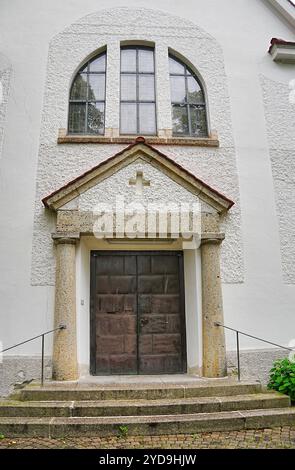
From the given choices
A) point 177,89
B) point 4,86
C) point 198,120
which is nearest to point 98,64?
point 177,89

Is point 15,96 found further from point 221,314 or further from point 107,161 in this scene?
point 221,314

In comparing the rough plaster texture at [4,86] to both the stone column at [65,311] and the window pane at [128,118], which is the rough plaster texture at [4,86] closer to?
the window pane at [128,118]

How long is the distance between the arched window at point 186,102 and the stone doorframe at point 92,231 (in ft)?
4.44

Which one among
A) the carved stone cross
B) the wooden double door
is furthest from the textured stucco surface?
the wooden double door

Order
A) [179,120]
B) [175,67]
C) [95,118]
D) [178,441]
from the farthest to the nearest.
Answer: [175,67], [179,120], [95,118], [178,441]

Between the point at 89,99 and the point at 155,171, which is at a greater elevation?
the point at 89,99

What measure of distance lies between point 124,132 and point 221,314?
384 cm

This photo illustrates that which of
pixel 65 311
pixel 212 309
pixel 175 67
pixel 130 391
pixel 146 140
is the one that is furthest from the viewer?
pixel 175 67

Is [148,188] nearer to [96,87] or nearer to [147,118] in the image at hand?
[147,118]

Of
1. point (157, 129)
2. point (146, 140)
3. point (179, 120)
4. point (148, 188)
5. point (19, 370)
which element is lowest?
point (19, 370)

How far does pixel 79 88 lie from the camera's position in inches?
291

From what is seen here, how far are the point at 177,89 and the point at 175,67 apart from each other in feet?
1.71

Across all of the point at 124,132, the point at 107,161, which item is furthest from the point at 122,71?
the point at 107,161

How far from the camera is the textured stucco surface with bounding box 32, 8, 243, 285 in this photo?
249 inches
